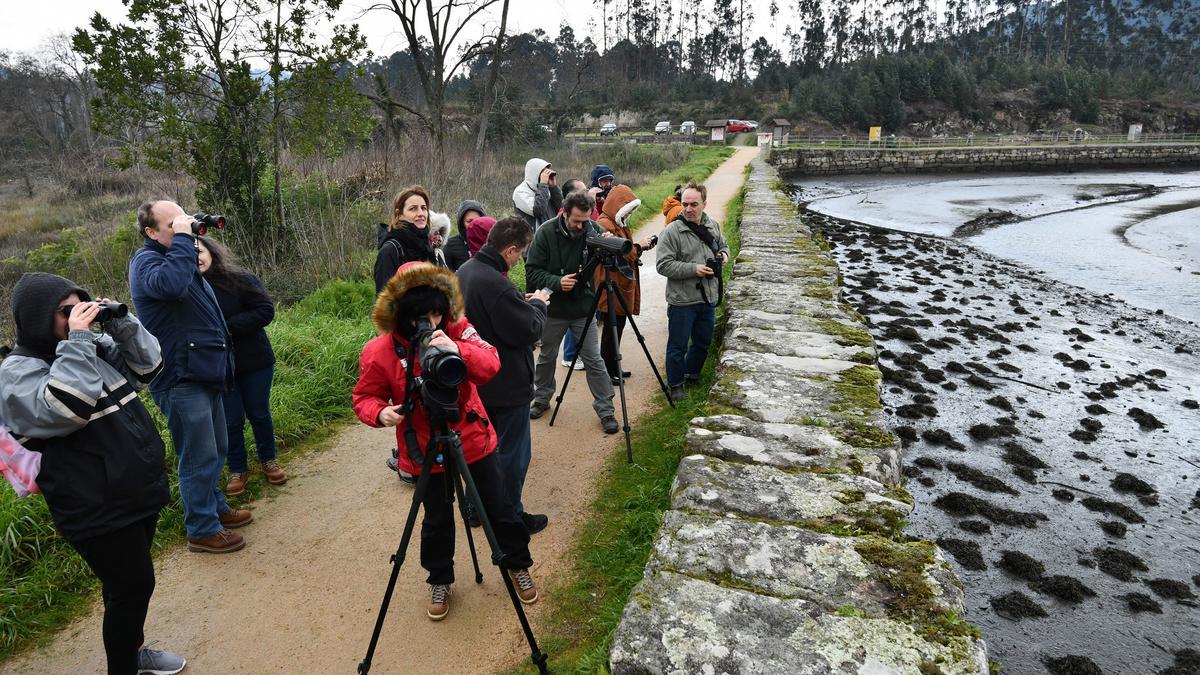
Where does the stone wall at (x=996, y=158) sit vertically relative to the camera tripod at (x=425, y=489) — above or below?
above

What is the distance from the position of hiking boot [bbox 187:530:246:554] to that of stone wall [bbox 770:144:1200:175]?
37.9 metres

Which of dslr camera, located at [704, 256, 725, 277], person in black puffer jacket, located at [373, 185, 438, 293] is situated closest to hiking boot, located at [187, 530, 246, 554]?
person in black puffer jacket, located at [373, 185, 438, 293]

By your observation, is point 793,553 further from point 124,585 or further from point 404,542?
point 124,585

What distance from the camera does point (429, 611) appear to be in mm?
2945

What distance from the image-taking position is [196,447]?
331 cm

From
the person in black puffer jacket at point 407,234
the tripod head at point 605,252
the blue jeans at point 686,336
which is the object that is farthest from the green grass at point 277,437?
the blue jeans at point 686,336

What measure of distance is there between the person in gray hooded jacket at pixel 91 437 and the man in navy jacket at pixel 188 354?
0.60 m

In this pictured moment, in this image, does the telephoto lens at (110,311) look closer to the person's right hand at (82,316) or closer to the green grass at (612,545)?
the person's right hand at (82,316)

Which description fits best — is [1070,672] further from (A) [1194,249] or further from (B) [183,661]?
(A) [1194,249]

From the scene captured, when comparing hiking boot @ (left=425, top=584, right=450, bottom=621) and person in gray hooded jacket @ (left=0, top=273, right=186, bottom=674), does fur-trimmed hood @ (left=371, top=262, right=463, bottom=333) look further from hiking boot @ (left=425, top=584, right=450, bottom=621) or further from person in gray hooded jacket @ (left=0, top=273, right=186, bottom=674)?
hiking boot @ (left=425, top=584, right=450, bottom=621)

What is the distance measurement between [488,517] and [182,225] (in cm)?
202

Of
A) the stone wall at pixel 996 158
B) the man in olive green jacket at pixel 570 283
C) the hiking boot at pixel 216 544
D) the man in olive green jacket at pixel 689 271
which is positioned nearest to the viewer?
the hiking boot at pixel 216 544

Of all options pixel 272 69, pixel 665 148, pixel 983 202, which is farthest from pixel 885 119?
pixel 272 69

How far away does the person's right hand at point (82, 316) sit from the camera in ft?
7.48
